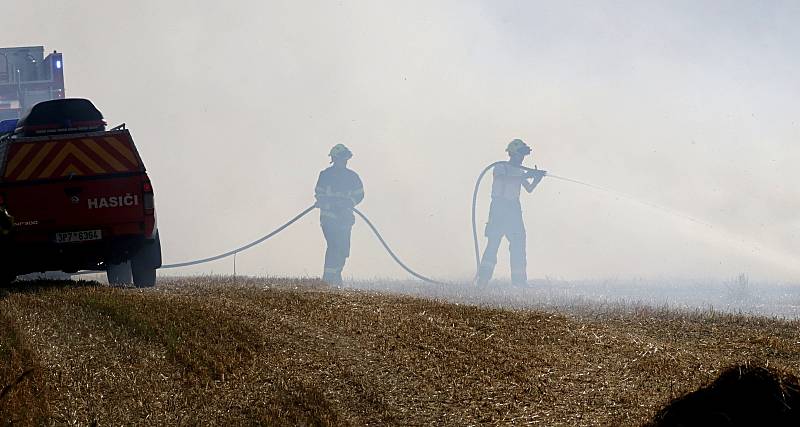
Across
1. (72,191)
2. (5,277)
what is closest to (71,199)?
(72,191)

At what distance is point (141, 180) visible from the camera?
16.1 m

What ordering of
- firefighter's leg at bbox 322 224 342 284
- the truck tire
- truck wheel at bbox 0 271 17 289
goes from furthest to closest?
firefighter's leg at bbox 322 224 342 284 → the truck tire → truck wheel at bbox 0 271 17 289

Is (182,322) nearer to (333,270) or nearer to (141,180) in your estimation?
(141,180)

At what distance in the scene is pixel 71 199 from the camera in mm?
15719


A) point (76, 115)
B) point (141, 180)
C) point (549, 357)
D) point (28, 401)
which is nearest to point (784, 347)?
point (549, 357)

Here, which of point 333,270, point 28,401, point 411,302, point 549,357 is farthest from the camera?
point 333,270

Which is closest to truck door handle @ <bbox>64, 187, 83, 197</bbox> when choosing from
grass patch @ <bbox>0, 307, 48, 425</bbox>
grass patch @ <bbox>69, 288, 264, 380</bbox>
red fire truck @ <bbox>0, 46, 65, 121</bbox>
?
grass patch @ <bbox>69, 288, 264, 380</bbox>

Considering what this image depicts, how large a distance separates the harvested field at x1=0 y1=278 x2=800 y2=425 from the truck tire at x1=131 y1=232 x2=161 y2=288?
4008 mm

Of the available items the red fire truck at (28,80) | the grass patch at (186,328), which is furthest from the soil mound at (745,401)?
the red fire truck at (28,80)

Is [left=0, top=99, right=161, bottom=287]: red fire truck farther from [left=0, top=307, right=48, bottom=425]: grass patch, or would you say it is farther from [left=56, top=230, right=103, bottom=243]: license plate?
[left=0, top=307, right=48, bottom=425]: grass patch

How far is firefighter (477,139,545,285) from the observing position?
44875mm

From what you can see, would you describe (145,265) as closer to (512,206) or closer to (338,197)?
(338,197)

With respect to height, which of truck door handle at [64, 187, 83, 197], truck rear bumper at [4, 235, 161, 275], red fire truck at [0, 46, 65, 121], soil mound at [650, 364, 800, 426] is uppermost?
red fire truck at [0, 46, 65, 121]

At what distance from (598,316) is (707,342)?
272cm
